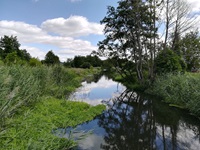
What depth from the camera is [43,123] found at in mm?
5539

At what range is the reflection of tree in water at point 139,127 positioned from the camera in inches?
208

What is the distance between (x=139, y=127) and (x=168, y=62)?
931 cm

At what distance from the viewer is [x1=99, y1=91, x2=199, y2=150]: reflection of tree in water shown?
5.28 m

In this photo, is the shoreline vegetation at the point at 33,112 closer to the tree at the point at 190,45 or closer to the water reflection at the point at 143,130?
the water reflection at the point at 143,130

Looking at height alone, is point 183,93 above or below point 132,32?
below

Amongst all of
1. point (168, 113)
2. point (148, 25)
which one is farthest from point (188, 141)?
point (148, 25)

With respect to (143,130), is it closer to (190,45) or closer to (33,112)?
(33,112)

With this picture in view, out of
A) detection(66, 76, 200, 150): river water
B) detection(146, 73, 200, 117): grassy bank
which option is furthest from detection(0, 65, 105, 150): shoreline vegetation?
detection(146, 73, 200, 117): grassy bank

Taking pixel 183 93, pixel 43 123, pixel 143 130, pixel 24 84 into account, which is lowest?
pixel 143 130

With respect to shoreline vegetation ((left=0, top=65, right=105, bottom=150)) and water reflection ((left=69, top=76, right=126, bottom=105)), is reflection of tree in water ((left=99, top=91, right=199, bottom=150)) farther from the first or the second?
water reflection ((left=69, top=76, right=126, bottom=105))

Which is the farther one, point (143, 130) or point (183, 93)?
point (183, 93)

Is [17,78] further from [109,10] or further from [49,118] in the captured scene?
[109,10]

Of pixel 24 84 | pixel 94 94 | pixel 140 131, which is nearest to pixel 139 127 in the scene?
pixel 140 131

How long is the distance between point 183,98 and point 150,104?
2047mm
